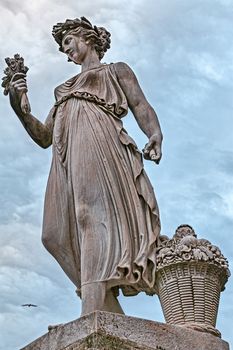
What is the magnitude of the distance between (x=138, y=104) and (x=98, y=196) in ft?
4.72

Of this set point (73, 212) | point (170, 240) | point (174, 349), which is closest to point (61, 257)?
point (73, 212)

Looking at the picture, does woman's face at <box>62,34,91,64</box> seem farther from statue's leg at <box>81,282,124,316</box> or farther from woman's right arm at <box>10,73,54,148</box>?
statue's leg at <box>81,282,124,316</box>

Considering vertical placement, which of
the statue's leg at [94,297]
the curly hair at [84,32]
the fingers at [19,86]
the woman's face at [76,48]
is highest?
the curly hair at [84,32]

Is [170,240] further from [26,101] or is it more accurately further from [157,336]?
[26,101]

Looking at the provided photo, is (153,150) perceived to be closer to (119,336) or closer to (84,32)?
(84,32)

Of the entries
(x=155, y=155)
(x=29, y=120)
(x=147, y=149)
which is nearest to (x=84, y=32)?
(x=29, y=120)

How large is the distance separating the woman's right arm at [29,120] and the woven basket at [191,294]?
231 centimetres

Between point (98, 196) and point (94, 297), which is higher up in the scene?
point (98, 196)

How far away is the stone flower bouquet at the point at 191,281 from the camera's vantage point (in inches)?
304

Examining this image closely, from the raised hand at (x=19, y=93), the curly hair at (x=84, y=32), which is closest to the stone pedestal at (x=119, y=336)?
the raised hand at (x=19, y=93)

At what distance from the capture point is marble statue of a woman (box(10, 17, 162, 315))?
798cm

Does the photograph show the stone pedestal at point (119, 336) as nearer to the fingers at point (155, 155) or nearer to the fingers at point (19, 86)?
the fingers at point (155, 155)

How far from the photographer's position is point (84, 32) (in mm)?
9562

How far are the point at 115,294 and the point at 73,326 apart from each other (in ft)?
3.18
